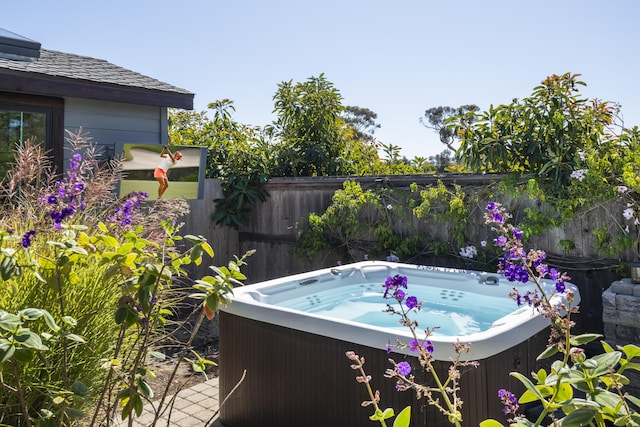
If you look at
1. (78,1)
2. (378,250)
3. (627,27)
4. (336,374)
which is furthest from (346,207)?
(78,1)

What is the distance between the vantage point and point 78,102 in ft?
15.6

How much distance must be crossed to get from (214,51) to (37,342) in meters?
6.65

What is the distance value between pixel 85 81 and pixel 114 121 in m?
0.57

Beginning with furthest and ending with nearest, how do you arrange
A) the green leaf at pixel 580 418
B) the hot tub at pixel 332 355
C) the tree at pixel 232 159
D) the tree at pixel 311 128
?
1. the tree at pixel 311 128
2. the tree at pixel 232 159
3. the hot tub at pixel 332 355
4. the green leaf at pixel 580 418

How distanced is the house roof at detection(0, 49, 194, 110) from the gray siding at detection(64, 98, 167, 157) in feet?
0.71

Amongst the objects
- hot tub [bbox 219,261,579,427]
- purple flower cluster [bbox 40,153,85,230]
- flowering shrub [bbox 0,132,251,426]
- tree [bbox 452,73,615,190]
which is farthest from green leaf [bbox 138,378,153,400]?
tree [bbox 452,73,615,190]

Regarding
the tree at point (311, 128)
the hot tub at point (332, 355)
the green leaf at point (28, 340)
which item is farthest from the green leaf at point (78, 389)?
the tree at point (311, 128)

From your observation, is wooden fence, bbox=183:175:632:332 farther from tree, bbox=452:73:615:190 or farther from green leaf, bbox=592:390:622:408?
green leaf, bbox=592:390:622:408

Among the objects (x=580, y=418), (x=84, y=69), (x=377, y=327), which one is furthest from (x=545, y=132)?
(x=84, y=69)

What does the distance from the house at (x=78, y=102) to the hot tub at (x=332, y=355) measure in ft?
9.55

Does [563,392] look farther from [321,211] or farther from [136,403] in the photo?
[321,211]

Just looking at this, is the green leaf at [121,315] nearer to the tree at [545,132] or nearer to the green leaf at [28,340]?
the green leaf at [28,340]

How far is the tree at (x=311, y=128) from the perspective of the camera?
598 centimetres

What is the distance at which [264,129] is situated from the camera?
248 inches
